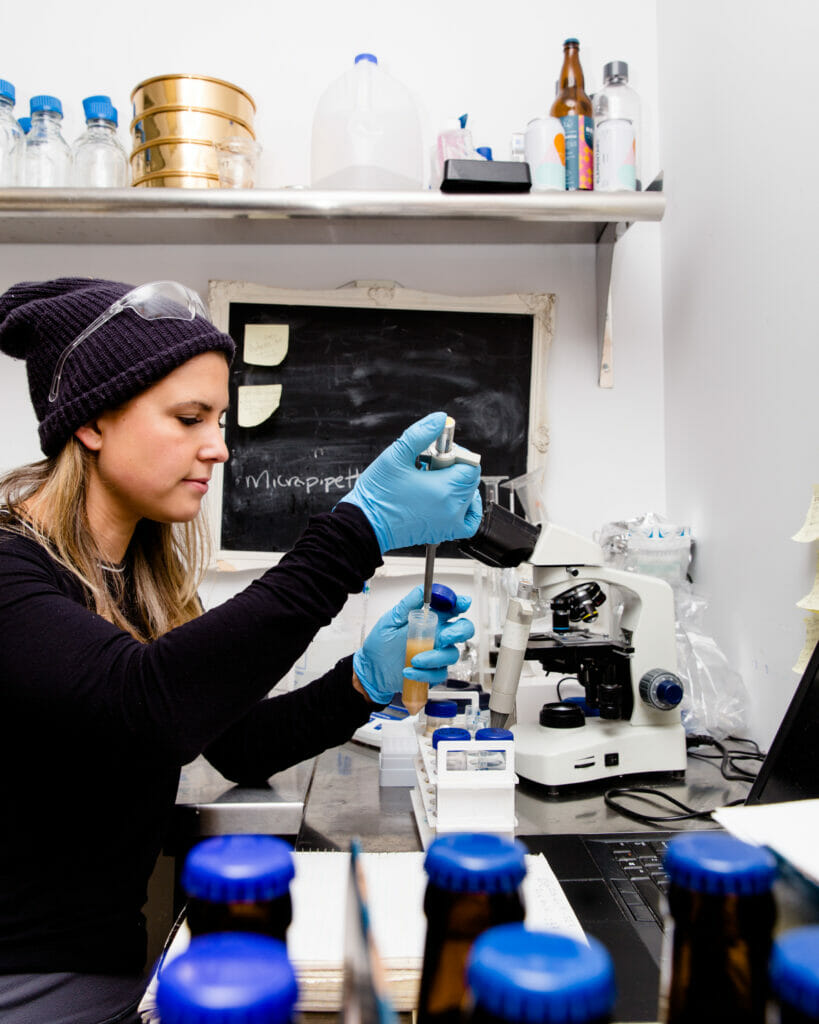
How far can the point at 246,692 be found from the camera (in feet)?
2.84

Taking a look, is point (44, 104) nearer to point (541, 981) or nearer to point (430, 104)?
point (430, 104)

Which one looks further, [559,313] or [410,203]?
[559,313]

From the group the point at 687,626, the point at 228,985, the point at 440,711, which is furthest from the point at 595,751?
the point at 228,985

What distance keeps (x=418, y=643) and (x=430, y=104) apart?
1492 mm

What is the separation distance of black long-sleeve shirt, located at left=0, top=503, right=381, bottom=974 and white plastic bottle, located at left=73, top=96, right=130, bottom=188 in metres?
1.15

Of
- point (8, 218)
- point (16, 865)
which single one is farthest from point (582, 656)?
point (8, 218)

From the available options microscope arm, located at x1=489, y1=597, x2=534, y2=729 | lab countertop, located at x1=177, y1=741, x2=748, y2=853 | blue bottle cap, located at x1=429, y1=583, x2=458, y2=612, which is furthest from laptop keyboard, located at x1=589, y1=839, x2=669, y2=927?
blue bottle cap, located at x1=429, y1=583, x2=458, y2=612

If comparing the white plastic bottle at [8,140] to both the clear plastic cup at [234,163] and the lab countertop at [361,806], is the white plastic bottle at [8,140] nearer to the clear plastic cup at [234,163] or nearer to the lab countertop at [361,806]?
the clear plastic cup at [234,163]

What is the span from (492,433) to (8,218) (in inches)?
48.7

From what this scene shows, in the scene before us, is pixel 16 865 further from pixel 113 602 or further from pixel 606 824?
pixel 606 824

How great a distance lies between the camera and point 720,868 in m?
0.33

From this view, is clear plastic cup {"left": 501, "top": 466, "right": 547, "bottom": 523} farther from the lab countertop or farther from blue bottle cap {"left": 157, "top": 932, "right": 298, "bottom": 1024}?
blue bottle cap {"left": 157, "top": 932, "right": 298, "bottom": 1024}

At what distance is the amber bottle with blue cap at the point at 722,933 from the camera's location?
327mm

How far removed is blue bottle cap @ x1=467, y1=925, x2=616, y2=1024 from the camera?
26 cm
